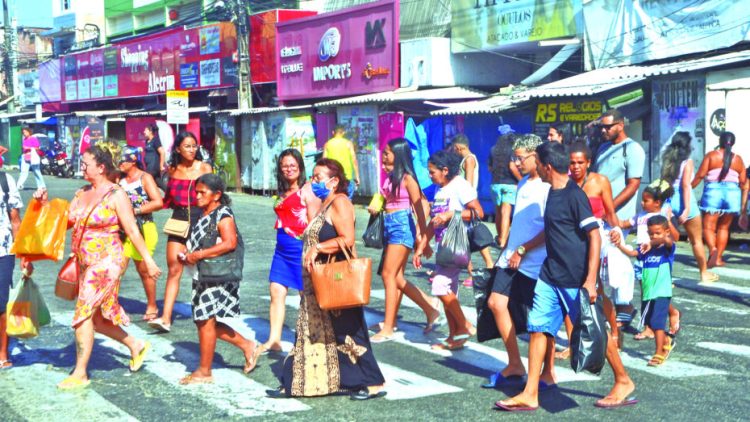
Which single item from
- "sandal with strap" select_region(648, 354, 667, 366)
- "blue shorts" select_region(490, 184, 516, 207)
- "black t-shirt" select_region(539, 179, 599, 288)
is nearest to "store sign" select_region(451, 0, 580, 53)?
"blue shorts" select_region(490, 184, 516, 207)

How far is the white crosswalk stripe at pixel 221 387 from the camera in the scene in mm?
6719

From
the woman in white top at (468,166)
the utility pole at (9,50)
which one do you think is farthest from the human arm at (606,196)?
the utility pole at (9,50)

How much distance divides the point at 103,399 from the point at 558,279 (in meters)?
3.14

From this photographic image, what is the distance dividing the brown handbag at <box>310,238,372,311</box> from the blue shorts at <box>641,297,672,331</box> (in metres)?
2.62

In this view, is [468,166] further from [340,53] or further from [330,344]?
[340,53]

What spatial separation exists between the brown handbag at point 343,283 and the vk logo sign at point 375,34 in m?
19.7

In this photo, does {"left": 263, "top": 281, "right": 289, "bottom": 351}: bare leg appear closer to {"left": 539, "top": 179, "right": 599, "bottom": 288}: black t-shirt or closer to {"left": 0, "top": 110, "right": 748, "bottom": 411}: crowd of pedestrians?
{"left": 0, "top": 110, "right": 748, "bottom": 411}: crowd of pedestrians

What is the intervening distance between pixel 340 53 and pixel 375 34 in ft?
5.92

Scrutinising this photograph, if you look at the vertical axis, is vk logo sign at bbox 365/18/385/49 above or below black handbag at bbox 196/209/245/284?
above

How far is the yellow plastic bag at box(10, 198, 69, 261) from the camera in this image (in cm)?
755

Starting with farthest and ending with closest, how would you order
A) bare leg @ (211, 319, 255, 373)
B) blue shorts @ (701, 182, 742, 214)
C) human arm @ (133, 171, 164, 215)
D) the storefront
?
the storefront, blue shorts @ (701, 182, 742, 214), human arm @ (133, 171, 164, 215), bare leg @ (211, 319, 255, 373)

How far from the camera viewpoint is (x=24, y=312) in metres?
7.86

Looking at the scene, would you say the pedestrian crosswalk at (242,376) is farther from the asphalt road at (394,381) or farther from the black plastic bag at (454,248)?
the black plastic bag at (454,248)

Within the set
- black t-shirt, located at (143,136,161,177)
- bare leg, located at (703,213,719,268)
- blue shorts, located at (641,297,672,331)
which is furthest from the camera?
black t-shirt, located at (143,136,161,177)
